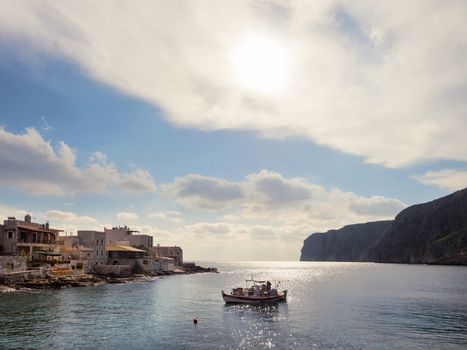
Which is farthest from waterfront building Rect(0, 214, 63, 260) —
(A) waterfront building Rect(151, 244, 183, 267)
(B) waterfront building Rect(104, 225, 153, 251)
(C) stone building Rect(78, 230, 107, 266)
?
(A) waterfront building Rect(151, 244, 183, 267)

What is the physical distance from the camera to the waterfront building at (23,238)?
307 feet

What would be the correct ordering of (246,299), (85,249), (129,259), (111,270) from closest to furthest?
(246,299) < (85,249) < (111,270) < (129,259)

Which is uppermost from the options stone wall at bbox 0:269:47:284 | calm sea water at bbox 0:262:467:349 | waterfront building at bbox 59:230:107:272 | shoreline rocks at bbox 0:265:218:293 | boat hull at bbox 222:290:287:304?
waterfront building at bbox 59:230:107:272

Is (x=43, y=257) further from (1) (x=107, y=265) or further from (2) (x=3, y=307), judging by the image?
(2) (x=3, y=307)

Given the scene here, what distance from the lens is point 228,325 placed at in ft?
167

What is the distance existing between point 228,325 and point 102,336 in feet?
48.5

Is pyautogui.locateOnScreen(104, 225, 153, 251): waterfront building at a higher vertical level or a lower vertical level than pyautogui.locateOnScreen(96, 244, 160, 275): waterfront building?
higher

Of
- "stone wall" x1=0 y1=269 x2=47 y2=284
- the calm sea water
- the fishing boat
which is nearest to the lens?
the calm sea water

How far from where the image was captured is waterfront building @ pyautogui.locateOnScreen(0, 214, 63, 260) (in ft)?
307

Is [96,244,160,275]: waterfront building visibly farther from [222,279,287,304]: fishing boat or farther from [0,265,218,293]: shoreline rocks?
[222,279,287,304]: fishing boat

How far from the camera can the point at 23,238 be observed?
99062 millimetres

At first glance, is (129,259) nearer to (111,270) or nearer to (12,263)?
(111,270)

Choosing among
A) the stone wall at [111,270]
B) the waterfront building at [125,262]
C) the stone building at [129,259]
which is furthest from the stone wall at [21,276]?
the stone building at [129,259]

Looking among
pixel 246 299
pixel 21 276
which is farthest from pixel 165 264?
pixel 246 299
